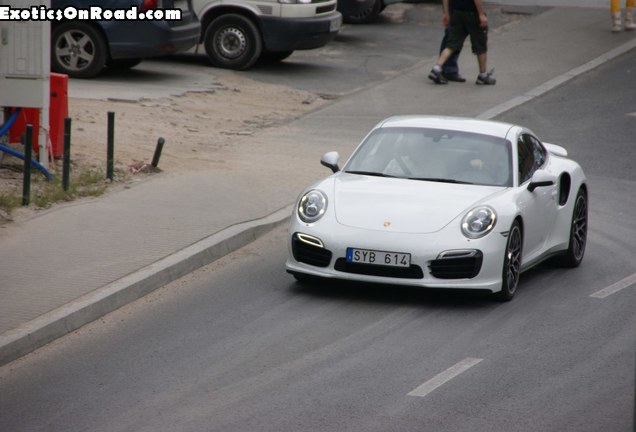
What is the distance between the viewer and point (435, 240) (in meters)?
9.85

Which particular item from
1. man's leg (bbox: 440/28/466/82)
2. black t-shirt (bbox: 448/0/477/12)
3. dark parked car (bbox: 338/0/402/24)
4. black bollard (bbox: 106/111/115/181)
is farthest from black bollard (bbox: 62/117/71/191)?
dark parked car (bbox: 338/0/402/24)

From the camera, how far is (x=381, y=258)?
32.3 ft

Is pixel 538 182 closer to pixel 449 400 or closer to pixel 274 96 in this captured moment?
pixel 449 400

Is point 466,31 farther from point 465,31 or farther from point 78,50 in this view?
point 78,50

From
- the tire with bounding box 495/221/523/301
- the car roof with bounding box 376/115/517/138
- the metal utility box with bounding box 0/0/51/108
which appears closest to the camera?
the tire with bounding box 495/221/523/301

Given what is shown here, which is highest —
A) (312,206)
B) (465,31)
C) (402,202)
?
(465,31)

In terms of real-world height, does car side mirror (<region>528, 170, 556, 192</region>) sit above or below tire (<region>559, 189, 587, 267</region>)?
above

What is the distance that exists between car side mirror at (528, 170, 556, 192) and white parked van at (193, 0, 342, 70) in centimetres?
1103

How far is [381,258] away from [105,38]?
10.6 metres

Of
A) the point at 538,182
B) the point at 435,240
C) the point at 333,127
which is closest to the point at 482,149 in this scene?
the point at 538,182

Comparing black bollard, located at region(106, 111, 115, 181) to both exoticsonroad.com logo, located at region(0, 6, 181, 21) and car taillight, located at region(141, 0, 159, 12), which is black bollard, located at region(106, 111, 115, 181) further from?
car taillight, located at region(141, 0, 159, 12)

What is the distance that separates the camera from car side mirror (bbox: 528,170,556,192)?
10648 millimetres

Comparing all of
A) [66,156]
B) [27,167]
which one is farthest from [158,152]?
[27,167]

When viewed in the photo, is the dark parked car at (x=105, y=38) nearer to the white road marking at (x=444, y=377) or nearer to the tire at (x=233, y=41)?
the tire at (x=233, y=41)
